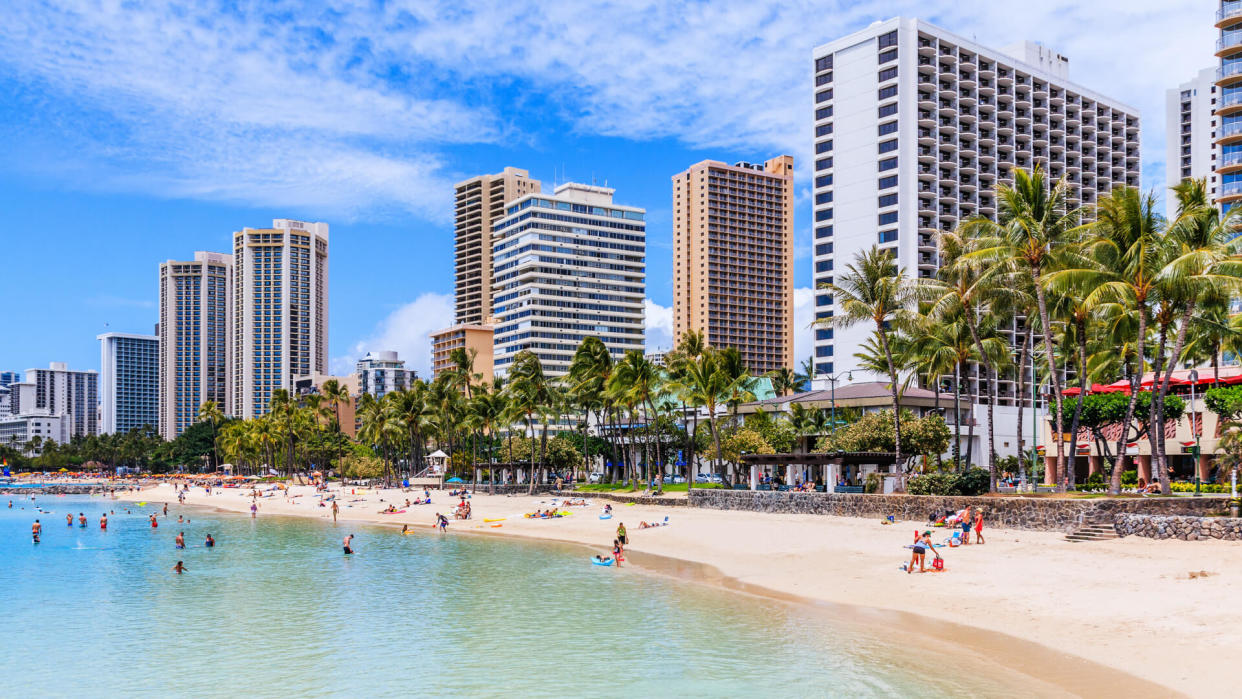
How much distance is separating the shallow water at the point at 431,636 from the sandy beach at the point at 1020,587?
1741 millimetres

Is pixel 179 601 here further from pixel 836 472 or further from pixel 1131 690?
pixel 836 472

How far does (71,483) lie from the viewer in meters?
162

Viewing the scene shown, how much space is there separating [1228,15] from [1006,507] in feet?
194

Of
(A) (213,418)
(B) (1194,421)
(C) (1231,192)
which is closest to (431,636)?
(B) (1194,421)

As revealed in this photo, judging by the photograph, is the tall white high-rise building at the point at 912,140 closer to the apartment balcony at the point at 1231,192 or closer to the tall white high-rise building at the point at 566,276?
the apartment balcony at the point at 1231,192

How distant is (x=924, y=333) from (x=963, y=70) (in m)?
66.1

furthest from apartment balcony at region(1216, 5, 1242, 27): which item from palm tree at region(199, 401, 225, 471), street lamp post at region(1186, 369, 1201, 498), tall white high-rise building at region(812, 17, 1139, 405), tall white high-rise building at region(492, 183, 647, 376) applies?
palm tree at region(199, 401, 225, 471)

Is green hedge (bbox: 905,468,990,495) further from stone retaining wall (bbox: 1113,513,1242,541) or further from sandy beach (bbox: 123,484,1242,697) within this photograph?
stone retaining wall (bbox: 1113,513,1242,541)

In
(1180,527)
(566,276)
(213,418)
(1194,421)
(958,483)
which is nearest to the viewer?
(1180,527)

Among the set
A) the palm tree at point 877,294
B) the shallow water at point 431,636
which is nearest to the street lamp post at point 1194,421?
the palm tree at point 877,294

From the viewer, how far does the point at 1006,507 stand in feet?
126

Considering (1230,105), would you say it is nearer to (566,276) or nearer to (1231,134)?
(1231,134)

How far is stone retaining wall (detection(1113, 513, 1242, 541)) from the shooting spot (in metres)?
31.2

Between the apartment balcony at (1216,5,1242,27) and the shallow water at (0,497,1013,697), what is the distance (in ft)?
223
